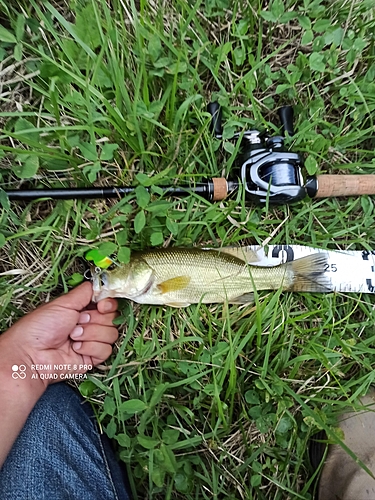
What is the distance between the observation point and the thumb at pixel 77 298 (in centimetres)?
209

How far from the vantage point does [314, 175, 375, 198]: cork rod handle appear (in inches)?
85.9

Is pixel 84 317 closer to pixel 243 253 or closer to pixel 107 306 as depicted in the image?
pixel 107 306

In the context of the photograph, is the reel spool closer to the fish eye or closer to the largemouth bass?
the largemouth bass

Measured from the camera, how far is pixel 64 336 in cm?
219

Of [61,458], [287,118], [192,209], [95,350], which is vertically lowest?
[61,458]

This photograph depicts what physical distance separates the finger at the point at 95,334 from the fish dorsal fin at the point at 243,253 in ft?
2.51

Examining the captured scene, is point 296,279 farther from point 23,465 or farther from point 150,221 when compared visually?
point 23,465

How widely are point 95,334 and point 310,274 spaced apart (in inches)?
48.7

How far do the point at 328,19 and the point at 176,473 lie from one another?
268 cm

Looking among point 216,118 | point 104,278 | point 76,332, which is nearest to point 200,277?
→ point 104,278

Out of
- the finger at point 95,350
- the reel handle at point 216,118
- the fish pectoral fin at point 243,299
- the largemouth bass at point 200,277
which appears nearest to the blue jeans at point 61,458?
the finger at point 95,350

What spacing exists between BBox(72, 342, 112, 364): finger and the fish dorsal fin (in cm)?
84

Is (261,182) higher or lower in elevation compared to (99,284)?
higher

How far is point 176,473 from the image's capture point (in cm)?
203
